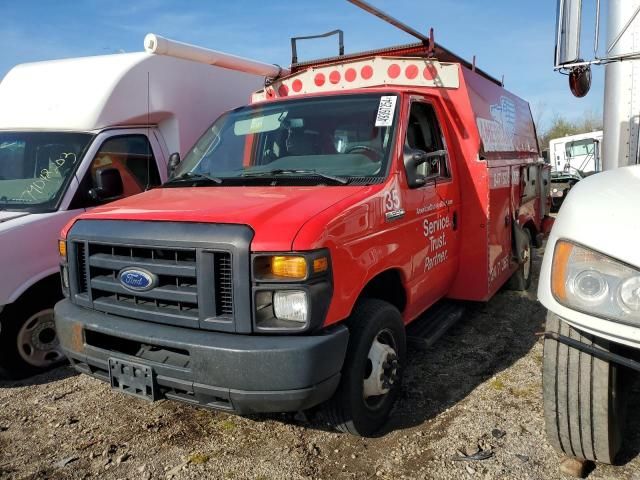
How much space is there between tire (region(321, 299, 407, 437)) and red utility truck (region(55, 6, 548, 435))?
0.5 inches

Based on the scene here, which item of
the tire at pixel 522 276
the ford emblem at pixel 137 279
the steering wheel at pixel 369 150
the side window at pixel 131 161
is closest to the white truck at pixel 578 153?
the tire at pixel 522 276

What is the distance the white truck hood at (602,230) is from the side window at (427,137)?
1381 mm

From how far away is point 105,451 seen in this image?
3219 mm

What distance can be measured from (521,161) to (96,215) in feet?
15.4

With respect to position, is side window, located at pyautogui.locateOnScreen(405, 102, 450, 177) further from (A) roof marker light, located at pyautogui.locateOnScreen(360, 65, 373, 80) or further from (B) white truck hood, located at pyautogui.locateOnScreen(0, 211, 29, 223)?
(B) white truck hood, located at pyautogui.locateOnScreen(0, 211, 29, 223)

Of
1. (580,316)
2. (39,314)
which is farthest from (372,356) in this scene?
(39,314)

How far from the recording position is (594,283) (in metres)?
2.16

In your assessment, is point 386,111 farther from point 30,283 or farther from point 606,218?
point 30,283

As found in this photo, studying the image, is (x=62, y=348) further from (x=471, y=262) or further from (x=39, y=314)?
(x=471, y=262)

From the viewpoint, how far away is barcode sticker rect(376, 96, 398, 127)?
11.9 ft

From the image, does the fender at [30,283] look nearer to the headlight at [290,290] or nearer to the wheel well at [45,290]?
the wheel well at [45,290]

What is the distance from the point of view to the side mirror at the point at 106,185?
15.2 ft

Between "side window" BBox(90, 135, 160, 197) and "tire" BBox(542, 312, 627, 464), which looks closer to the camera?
"tire" BBox(542, 312, 627, 464)

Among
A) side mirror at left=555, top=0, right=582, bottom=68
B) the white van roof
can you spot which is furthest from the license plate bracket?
the white van roof
